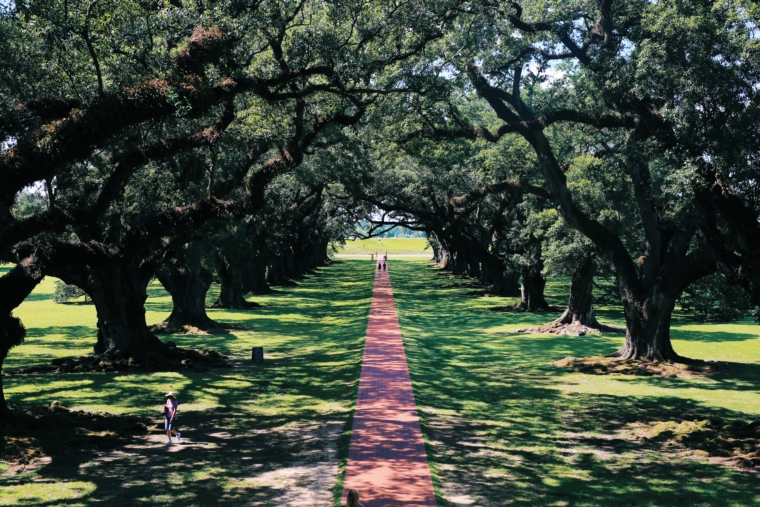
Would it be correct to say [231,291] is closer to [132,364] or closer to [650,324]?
[132,364]

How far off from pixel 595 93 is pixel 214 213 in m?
10.5

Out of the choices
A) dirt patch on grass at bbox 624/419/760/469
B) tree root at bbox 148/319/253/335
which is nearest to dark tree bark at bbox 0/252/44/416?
dirt patch on grass at bbox 624/419/760/469

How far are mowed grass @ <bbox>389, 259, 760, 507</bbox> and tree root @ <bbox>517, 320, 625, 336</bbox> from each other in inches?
41.4

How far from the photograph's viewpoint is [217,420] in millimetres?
14883

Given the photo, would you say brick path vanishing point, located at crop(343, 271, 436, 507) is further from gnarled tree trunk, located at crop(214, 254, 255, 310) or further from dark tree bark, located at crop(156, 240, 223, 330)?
gnarled tree trunk, located at crop(214, 254, 255, 310)

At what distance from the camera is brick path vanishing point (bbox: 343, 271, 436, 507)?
32.0ft

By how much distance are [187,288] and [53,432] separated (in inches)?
659

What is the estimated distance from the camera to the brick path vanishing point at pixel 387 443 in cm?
977

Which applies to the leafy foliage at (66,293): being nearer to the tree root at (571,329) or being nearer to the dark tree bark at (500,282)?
the dark tree bark at (500,282)

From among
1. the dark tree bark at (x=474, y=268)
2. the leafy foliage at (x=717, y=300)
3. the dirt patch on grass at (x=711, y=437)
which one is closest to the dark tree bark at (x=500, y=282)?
the leafy foliage at (x=717, y=300)

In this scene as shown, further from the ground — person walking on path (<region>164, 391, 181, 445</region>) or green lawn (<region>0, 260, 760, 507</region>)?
person walking on path (<region>164, 391, 181, 445</region>)

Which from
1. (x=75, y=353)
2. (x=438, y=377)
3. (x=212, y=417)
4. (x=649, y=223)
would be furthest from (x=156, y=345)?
(x=649, y=223)

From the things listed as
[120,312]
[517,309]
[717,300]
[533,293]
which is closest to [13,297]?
[120,312]

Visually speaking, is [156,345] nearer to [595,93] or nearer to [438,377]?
[438,377]
